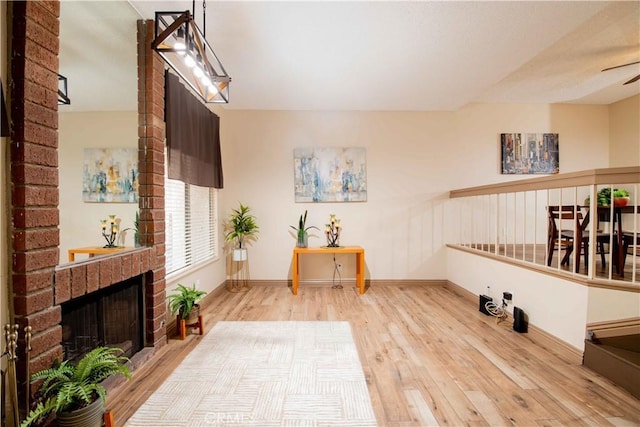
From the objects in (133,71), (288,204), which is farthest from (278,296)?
(133,71)

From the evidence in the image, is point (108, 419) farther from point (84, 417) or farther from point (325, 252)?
point (325, 252)

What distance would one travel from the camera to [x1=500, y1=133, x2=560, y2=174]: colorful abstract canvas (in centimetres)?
488

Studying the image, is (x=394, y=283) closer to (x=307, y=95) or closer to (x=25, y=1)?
(x=307, y=95)

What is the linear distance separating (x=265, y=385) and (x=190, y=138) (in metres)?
2.64

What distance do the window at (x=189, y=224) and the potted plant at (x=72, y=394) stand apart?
60.9 inches

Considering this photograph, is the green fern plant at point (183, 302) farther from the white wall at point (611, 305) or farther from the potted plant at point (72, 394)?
the white wall at point (611, 305)

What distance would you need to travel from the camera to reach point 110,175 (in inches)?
83.7

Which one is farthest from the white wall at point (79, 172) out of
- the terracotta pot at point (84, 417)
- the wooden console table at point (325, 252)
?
the wooden console table at point (325, 252)

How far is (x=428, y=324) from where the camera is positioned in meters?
3.21

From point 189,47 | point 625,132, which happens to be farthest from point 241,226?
point 625,132

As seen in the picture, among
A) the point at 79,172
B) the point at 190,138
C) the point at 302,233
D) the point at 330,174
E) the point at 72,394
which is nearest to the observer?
the point at 72,394

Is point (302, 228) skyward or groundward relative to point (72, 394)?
skyward

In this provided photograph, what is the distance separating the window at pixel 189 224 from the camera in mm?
3189

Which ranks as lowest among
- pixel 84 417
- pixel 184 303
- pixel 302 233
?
pixel 84 417
